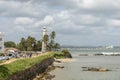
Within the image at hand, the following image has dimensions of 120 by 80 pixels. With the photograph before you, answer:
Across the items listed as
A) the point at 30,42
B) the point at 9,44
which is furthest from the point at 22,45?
the point at 9,44

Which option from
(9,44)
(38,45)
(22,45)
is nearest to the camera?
(22,45)

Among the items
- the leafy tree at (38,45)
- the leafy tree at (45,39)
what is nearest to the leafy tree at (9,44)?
the leafy tree at (38,45)

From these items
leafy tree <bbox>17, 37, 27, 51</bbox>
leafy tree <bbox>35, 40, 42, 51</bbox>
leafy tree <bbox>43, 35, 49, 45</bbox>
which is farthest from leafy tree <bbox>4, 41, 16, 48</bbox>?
leafy tree <bbox>43, 35, 49, 45</bbox>

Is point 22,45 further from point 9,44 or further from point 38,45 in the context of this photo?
point 9,44

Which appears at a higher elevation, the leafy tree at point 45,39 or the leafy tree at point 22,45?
the leafy tree at point 45,39

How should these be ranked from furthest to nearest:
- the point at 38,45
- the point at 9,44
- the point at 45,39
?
the point at 9,44, the point at 38,45, the point at 45,39

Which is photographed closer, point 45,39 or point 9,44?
point 45,39

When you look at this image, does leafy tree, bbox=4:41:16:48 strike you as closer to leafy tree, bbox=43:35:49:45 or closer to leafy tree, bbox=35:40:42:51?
leafy tree, bbox=35:40:42:51

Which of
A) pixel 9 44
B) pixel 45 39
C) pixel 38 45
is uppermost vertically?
pixel 45 39

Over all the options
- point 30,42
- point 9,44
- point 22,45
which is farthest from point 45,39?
point 9,44

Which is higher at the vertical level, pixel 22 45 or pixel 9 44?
pixel 9 44

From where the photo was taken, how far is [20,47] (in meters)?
167

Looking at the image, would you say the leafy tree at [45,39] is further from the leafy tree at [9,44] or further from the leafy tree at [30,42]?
the leafy tree at [9,44]

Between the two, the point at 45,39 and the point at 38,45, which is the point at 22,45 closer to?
the point at 38,45
